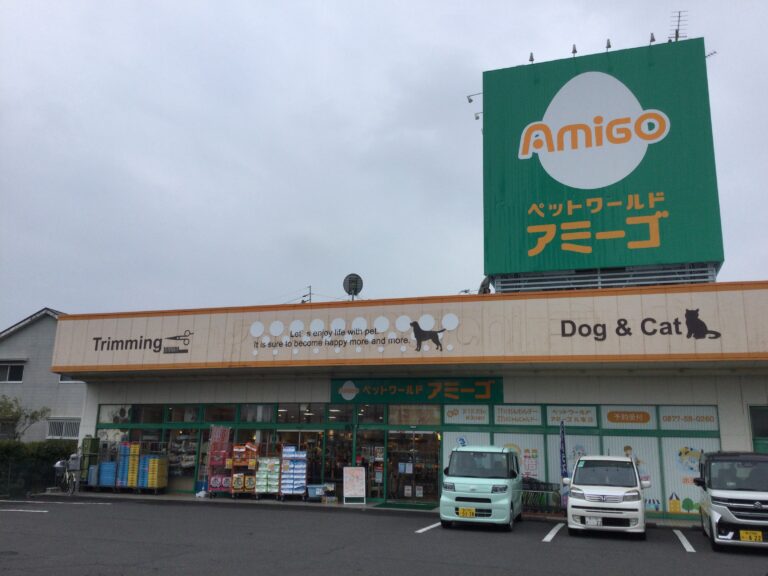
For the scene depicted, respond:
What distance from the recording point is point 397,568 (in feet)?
28.5

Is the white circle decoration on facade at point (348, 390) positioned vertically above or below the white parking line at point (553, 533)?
above

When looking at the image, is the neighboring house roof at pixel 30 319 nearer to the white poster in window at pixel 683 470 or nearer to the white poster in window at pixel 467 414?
the white poster in window at pixel 467 414

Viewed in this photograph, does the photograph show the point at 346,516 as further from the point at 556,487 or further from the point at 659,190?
the point at 659,190

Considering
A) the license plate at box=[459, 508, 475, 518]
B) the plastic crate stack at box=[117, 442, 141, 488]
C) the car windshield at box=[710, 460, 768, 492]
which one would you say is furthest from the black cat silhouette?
the plastic crate stack at box=[117, 442, 141, 488]

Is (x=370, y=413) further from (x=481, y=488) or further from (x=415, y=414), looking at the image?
(x=481, y=488)

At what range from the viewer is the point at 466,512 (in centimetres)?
1283

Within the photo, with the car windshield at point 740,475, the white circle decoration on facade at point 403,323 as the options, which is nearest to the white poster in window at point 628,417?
the car windshield at point 740,475

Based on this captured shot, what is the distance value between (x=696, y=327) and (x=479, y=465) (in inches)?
254

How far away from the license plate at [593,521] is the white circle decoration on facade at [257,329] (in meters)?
10.5

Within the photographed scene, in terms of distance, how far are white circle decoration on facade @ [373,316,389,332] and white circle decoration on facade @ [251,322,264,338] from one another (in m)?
3.53

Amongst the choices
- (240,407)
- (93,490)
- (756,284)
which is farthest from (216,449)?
(756,284)

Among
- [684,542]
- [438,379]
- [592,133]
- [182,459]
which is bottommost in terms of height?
[684,542]

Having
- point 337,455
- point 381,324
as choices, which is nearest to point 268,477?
point 337,455

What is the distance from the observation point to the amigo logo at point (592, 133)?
21.3m
